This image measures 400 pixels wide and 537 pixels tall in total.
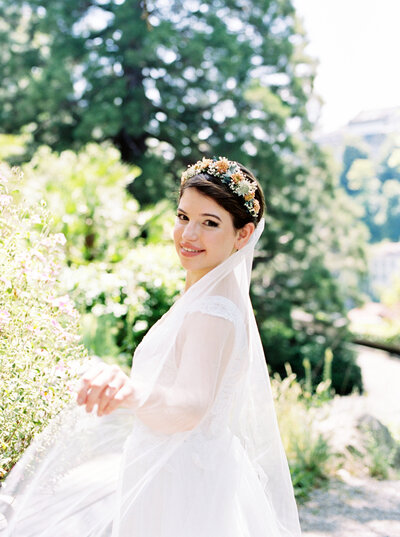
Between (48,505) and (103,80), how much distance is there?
1363 centimetres

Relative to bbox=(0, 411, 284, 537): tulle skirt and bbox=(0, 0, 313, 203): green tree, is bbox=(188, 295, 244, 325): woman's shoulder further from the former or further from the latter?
bbox=(0, 0, 313, 203): green tree

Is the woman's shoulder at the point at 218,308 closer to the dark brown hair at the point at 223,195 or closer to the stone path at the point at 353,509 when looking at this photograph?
the dark brown hair at the point at 223,195

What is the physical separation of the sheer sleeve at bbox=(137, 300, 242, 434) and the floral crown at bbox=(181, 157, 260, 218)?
450mm

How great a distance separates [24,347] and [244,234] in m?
0.81

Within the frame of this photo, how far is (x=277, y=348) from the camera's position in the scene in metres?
13.3

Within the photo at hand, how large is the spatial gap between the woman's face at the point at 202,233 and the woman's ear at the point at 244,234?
37 millimetres

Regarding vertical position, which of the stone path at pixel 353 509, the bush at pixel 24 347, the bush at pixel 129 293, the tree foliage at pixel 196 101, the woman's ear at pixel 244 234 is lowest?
the stone path at pixel 353 509

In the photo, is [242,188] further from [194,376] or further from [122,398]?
[122,398]

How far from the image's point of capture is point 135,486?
1558 millimetres

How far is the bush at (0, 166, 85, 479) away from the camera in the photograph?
169cm

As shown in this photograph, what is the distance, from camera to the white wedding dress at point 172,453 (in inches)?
56.5

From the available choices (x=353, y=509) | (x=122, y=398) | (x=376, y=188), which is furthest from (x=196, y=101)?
(x=376, y=188)

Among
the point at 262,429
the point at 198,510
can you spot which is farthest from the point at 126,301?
the point at 198,510

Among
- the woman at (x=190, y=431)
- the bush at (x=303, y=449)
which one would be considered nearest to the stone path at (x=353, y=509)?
the bush at (x=303, y=449)
